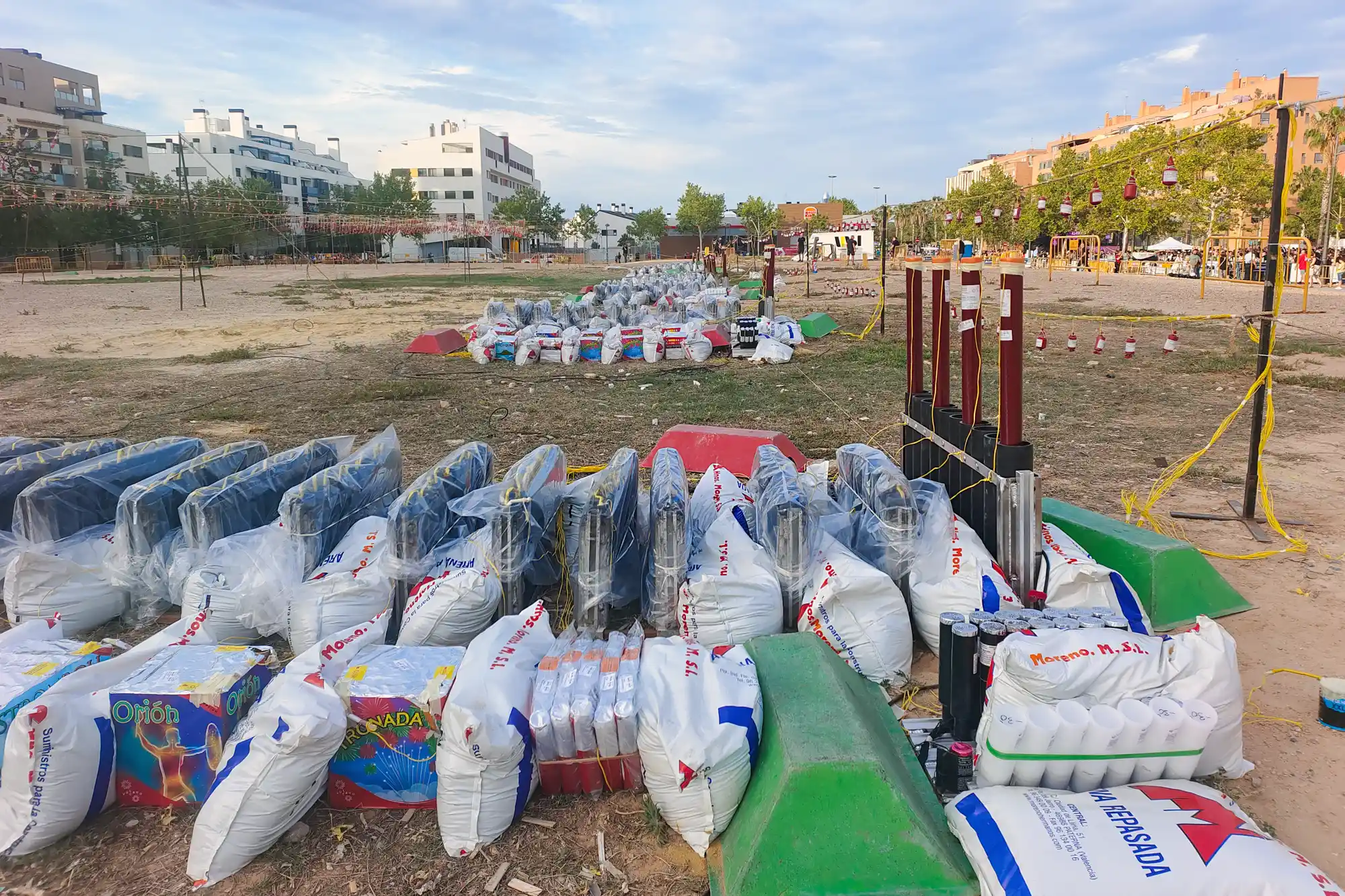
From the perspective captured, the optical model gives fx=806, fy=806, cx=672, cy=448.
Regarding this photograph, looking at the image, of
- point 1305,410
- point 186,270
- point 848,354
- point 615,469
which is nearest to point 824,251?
point 186,270

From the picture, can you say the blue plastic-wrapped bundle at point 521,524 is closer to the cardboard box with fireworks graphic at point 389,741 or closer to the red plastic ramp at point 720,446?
the cardboard box with fireworks graphic at point 389,741

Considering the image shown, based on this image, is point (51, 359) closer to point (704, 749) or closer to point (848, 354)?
point (848, 354)

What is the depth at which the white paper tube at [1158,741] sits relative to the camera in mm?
2363

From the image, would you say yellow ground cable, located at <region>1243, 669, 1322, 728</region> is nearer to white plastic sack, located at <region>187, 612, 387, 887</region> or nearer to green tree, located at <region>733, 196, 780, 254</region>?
white plastic sack, located at <region>187, 612, 387, 887</region>

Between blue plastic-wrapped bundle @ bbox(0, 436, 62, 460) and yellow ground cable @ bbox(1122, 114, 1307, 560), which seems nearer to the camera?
yellow ground cable @ bbox(1122, 114, 1307, 560)

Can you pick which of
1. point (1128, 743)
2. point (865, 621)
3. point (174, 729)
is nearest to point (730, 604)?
point (865, 621)

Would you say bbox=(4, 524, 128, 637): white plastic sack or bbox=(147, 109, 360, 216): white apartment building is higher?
bbox=(147, 109, 360, 216): white apartment building

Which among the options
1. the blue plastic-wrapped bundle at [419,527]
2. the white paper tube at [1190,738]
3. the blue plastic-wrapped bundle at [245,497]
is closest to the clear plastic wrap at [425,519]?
the blue plastic-wrapped bundle at [419,527]

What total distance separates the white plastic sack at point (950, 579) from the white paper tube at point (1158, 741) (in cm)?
96

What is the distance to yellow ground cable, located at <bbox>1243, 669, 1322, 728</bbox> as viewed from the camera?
3055 millimetres

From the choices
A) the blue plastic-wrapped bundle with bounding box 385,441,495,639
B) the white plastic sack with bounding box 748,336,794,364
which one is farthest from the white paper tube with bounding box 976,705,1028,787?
the white plastic sack with bounding box 748,336,794,364

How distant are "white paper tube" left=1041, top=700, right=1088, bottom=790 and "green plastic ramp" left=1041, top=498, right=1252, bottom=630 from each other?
151cm

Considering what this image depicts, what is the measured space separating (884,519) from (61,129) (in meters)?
69.1

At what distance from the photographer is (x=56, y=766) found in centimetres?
248
